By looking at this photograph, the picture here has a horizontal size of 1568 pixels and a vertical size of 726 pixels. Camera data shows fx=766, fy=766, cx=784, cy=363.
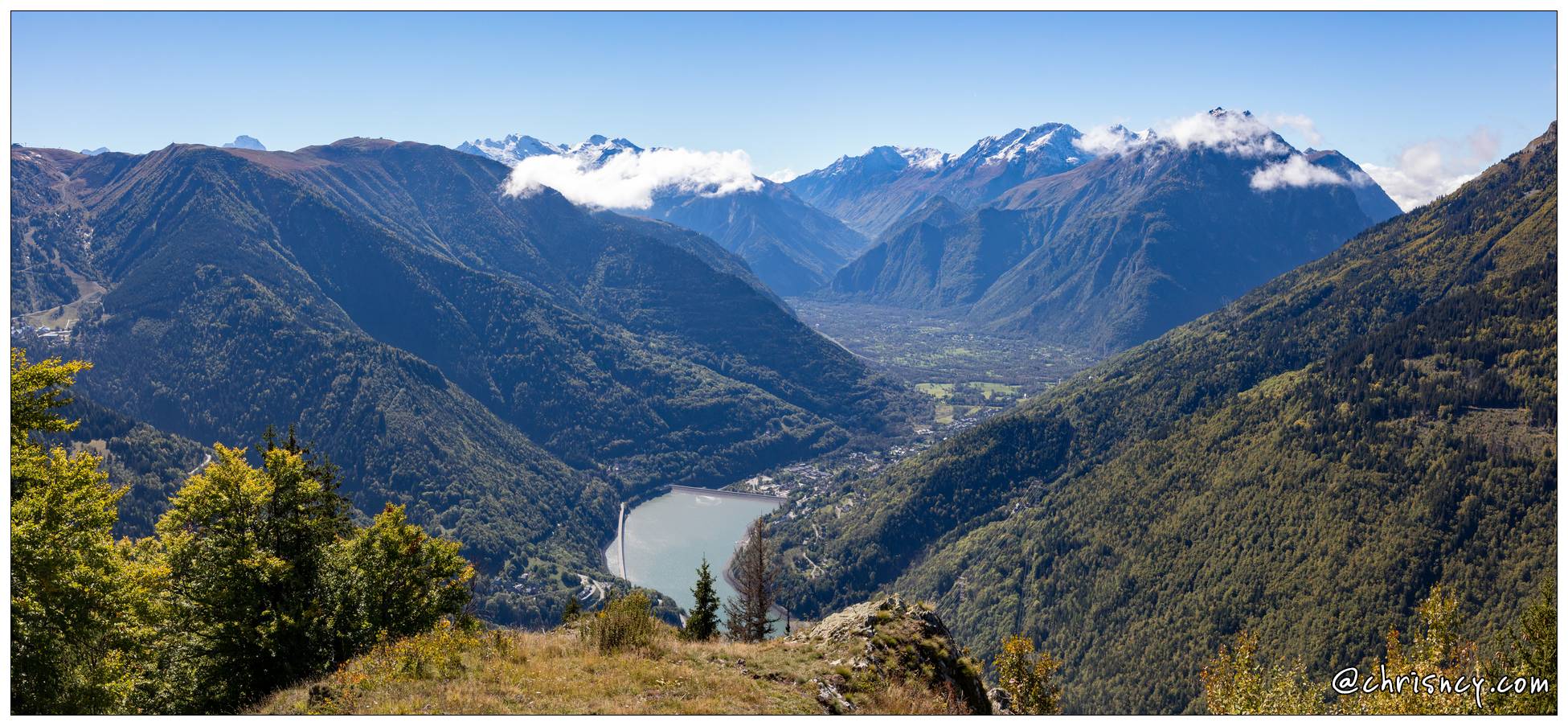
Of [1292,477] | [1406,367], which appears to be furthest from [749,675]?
[1406,367]

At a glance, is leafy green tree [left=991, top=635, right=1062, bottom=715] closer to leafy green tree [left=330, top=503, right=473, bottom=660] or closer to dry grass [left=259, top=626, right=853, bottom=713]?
dry grass [left=259, top=626, right=853, bottom=713]

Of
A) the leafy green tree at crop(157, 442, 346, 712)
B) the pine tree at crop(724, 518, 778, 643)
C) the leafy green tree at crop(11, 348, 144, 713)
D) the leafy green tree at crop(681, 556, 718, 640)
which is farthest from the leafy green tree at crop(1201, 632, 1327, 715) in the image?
the leafy green tree at crop(11, 348, 144, 713)

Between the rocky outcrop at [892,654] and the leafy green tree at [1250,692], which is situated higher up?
the rocky outcrop at [892,654]

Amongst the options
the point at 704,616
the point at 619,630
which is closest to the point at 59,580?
the point at 619,630

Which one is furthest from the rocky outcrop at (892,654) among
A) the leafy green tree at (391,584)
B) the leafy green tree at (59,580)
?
the leafy green tree at (59,580)

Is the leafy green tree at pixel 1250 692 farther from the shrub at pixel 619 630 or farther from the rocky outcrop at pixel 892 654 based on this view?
the shrub at pixel 619 630
